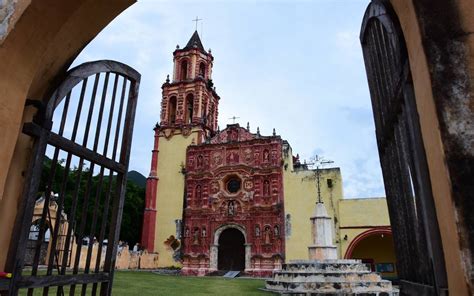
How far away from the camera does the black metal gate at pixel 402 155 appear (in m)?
1.64

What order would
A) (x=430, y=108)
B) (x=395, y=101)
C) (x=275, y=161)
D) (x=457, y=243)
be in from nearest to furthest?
1. (x=457, y=243)
2. (x=430, y=108)
3. (x=395, y=101)
4. (x=275, y=161)

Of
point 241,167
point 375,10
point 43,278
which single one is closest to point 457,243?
point 375,10

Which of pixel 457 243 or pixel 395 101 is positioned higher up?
pixel 395 101

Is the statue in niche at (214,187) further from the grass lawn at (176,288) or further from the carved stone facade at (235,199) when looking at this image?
the grass lawn at (176,288)

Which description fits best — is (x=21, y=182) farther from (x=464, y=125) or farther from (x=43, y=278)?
(x=464, y=125)

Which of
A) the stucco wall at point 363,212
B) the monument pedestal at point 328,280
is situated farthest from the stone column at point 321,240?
the stucco wall at point 363,212

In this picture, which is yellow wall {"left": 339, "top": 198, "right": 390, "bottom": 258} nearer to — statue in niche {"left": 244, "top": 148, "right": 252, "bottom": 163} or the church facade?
the church facade

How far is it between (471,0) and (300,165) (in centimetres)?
2212

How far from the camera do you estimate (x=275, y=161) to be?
887 inches

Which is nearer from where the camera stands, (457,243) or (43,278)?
(457,243)

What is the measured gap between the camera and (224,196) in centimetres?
2273

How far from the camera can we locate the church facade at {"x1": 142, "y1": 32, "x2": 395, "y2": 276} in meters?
20.8

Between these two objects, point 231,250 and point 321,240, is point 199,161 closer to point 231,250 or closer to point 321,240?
point 231,250

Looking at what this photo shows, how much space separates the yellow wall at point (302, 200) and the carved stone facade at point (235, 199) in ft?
1.59
